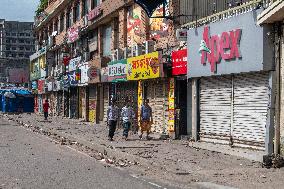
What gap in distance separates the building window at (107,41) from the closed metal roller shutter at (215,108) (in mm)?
15414

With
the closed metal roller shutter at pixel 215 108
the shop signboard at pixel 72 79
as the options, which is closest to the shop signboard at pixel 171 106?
the closed metal roller shutter at pixel 215 108

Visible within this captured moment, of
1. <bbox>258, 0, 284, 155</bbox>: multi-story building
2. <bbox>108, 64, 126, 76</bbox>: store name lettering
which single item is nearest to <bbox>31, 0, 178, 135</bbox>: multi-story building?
<bbox>108, 64, 126, 76</bbox>: store name lettering

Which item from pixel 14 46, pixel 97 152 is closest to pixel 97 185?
pixel 97 152

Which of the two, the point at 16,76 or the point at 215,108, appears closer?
the point at 215,108

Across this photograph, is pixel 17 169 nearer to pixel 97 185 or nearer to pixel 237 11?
pixel 97 185

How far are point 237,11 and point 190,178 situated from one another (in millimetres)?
6822

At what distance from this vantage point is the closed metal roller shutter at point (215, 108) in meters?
16.0

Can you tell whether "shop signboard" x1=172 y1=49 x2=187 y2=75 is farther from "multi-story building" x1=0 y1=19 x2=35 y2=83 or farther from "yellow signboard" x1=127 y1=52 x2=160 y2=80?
"multi-story building" x1=0 y1=19 x2=35 y2=83

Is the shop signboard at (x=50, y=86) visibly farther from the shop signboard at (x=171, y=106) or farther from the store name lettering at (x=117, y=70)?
the shop signboard at (x=171, y=106)

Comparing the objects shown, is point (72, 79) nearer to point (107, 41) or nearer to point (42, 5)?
point (107, 41)

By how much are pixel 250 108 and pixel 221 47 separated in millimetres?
2397

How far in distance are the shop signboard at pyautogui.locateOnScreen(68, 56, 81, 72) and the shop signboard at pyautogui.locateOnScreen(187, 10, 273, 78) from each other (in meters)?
21.9

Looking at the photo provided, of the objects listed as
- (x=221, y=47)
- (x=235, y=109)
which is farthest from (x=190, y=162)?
(x=221, y=47)

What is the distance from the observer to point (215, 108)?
659 inches
